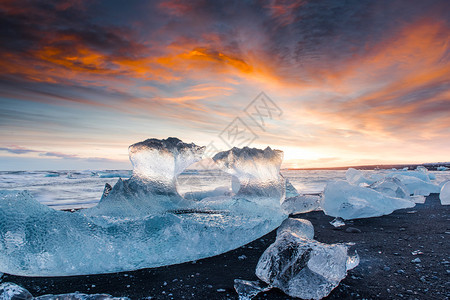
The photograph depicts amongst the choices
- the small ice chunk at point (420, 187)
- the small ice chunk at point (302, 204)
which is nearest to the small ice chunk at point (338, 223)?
the small ice chunk at point (302, 204)

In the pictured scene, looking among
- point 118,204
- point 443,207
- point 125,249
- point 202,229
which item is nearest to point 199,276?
point 202,229

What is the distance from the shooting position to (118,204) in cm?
313

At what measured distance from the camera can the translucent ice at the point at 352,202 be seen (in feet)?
13.7

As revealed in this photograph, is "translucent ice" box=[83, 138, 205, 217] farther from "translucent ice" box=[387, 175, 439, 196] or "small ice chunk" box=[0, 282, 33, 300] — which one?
Result: "translucent ice" box=[387, 175, 439, 196]

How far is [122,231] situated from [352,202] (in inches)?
137

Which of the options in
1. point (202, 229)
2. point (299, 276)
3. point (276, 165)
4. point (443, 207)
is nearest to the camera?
point (299, 276)

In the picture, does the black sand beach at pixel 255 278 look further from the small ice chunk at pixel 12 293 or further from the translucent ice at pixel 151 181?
the translucent ice at pixel 151 181

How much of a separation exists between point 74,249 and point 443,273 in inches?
116

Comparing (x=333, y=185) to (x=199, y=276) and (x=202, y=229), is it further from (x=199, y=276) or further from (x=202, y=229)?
(x=199, y=276)

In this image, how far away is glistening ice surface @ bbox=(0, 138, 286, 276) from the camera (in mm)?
2102

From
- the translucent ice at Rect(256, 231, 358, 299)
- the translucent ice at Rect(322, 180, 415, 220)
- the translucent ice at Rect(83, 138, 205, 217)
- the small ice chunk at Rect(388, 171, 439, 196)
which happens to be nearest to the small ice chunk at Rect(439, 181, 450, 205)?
the translucent ice at Rect(322, 180, 415, 220)

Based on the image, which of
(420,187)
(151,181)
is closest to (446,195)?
(420,187)

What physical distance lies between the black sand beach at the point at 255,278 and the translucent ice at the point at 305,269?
0.27ft

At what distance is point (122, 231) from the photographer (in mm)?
2350
